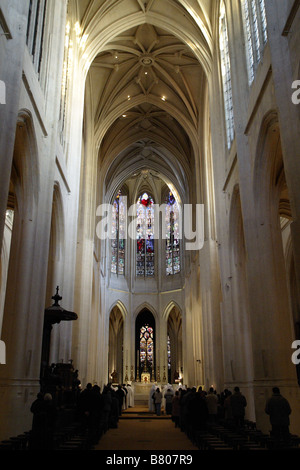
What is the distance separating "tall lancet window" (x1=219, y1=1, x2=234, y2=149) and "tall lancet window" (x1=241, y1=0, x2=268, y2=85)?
241 centimetres

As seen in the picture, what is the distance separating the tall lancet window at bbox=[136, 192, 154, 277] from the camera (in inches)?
1441

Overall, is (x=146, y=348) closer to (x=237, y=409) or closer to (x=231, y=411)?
(x=231, y=411)

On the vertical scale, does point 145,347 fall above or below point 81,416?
above

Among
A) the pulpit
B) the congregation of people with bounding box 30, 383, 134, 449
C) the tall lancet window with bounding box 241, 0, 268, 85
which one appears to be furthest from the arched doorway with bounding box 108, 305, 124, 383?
the tall lancet window with bounding box 241, 0, 268, 85

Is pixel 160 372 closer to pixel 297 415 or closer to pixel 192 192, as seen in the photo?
pixel 192 192

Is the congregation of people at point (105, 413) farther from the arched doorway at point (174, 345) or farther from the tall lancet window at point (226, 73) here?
the arched doorway at point (174, 345)

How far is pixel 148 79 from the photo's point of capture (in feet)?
80.6

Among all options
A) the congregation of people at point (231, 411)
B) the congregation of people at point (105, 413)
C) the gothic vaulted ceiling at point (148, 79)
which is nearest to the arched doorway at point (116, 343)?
the gothic vaulted ceiling at point (148, 79)

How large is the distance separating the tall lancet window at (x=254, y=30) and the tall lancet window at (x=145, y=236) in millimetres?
24966

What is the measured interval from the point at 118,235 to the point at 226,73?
70.2 feet

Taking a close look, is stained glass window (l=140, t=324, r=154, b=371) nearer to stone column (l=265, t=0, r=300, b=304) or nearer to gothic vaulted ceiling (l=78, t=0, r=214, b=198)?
gothic vaulted ceiling (l=78, t=0, r=214, b=198)

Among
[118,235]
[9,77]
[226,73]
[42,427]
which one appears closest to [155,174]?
[118,235]

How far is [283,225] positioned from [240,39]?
9.03m

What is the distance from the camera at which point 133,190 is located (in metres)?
37.0
